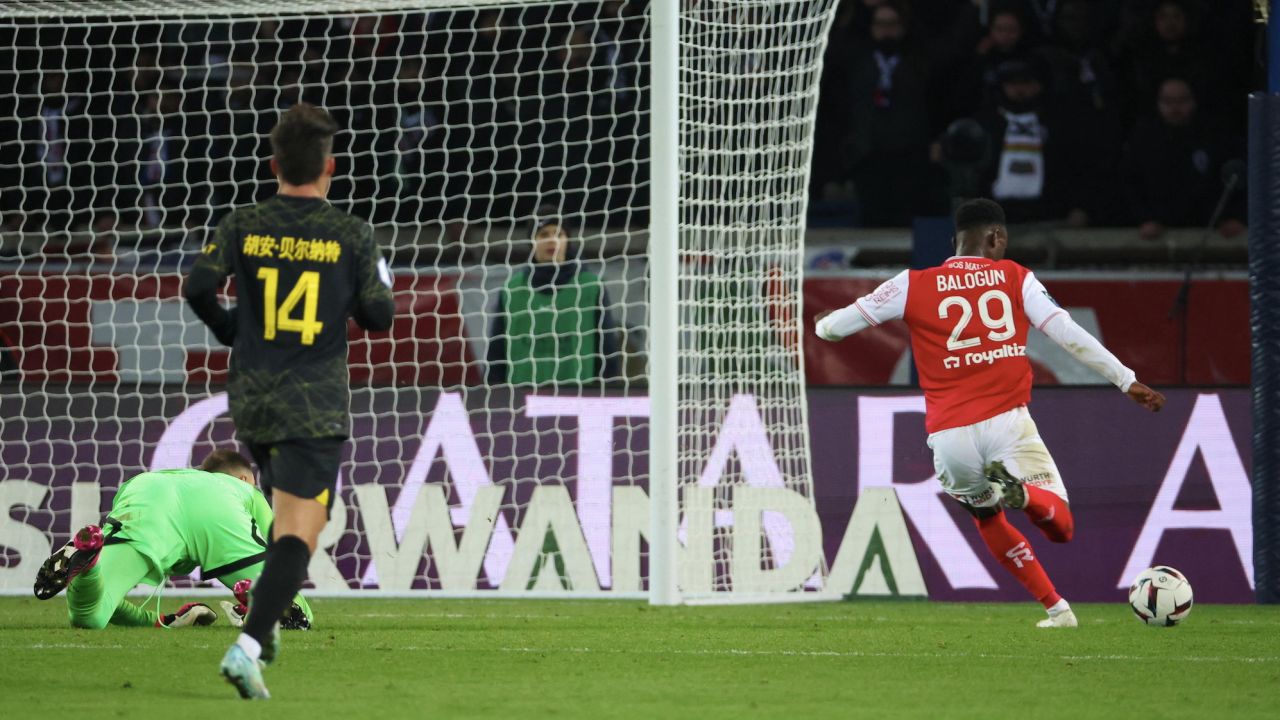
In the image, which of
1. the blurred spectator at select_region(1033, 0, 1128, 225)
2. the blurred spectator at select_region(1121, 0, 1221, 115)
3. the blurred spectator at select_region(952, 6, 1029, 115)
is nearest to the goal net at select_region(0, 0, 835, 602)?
the blurred spectator at select_region(952, 6, 1029, 115)

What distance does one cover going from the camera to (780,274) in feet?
30.7

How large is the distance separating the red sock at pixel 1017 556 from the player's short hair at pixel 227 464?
3.11 m

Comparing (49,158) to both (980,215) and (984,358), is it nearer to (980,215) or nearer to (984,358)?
(980,215)

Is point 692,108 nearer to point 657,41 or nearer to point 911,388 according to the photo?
point 657,41

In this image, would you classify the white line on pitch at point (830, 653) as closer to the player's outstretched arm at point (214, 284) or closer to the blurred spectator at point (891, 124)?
the player's outstretched arm at point (214, 284)

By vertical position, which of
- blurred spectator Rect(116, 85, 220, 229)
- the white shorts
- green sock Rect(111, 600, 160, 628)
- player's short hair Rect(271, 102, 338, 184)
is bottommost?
green sock Rect(111, 600, 160, 628)

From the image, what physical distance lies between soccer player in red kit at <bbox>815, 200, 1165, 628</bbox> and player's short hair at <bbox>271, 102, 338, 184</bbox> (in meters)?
Answer: 2.87

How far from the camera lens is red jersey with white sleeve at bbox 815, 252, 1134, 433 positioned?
7.49 meters

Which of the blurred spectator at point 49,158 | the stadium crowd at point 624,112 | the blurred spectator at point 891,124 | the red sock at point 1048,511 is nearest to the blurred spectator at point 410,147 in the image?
the stadium crowd at point 624,112

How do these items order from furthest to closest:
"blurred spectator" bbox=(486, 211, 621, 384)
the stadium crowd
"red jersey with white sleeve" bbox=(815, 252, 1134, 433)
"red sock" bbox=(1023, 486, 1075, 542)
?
the stadium crowd
"blurred spectator" bbox=(486, 211, 621, 384)
"red jersey with white sleeve" bbox=(815, 252, 1134, 433)
"red sock" bbox=(1023, 486, 1075, 542)

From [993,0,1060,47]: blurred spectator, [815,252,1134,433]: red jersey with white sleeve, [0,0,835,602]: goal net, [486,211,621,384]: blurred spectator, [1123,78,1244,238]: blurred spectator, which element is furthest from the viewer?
[993,0,1060,47]: blurred spectator

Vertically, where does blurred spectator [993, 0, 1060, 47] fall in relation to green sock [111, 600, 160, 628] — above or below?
above

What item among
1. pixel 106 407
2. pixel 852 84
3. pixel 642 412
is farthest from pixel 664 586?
pixel 852 84

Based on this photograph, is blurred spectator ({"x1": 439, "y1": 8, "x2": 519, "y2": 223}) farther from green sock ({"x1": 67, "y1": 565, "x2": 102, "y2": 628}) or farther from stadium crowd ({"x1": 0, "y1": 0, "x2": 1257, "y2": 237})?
green sock ({"x1": 67, "y1": 565, "x2": 102, "y2": 628})
